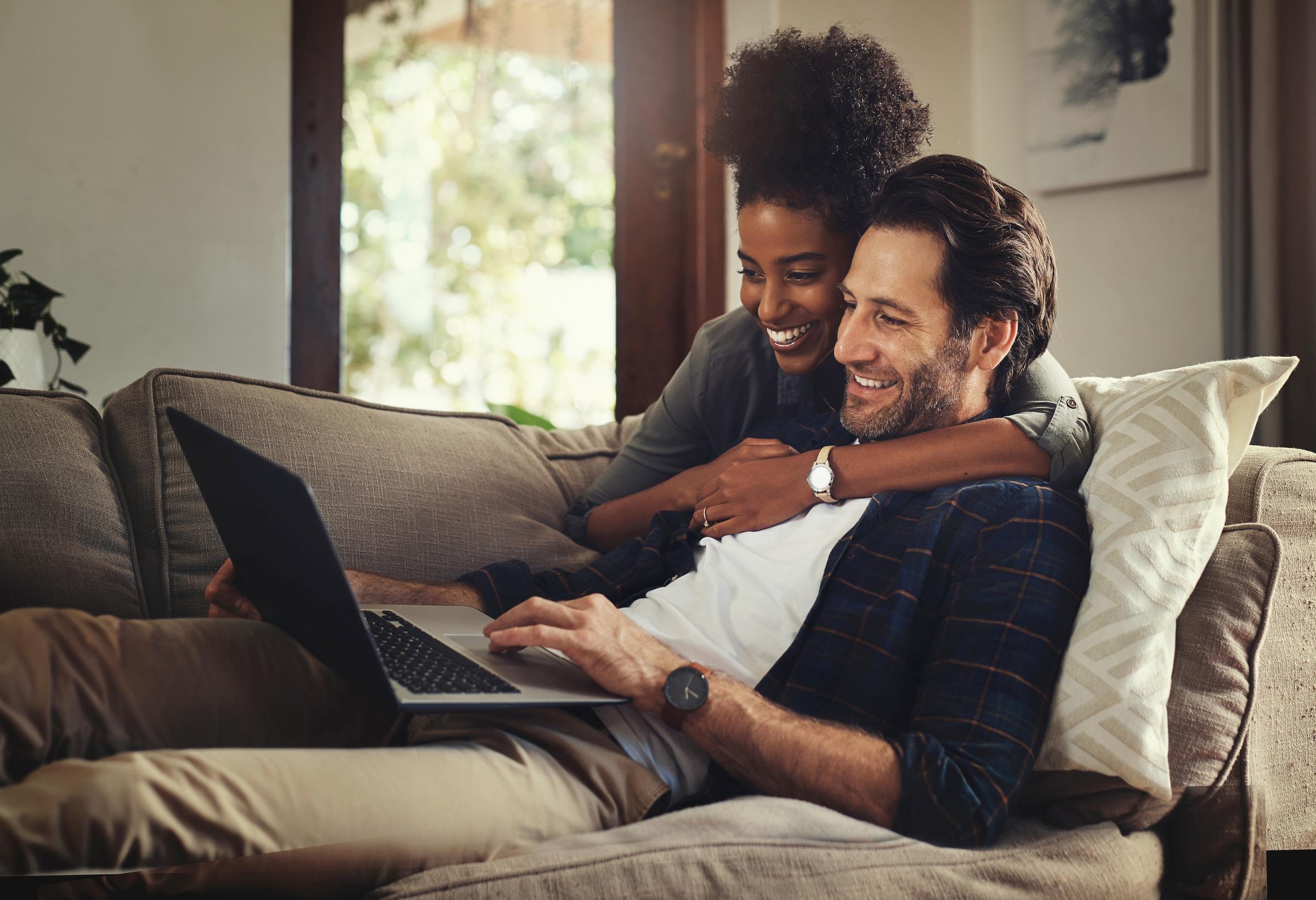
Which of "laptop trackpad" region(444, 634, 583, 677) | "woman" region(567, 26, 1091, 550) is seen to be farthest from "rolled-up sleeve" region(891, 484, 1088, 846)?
"laptop trackpad" region(444, 634, 583, 677)

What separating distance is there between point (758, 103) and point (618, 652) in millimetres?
854

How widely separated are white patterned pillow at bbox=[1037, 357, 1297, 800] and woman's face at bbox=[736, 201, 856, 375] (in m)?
0.41

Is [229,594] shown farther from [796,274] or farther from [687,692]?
[796,274]

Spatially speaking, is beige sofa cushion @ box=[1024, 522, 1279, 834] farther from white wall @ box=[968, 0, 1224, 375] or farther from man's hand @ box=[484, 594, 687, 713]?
white wall @ box=[968, 0, 1224, 375]

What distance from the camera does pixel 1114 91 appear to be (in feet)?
9.23

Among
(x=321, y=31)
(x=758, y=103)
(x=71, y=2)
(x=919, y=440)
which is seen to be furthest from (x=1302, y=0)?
(x=71, y=2)

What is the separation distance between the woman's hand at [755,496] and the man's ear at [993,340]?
0.23 meters

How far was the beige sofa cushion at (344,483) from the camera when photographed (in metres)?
1.37

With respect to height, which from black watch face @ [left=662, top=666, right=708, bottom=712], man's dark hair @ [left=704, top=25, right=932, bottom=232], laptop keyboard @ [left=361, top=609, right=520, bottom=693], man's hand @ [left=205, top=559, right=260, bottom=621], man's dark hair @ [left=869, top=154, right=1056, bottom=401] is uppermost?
man's dark hair @ [left=704, top=25, right=932, bottom=232]

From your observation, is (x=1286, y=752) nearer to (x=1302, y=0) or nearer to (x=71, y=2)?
(x=1302, y=0)

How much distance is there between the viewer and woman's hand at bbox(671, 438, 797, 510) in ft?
4.65

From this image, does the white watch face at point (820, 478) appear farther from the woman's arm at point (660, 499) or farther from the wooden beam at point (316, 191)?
the wooden beam at point (316, 191)

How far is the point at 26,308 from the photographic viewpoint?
6.39ft

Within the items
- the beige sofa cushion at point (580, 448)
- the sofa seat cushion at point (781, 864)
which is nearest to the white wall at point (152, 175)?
the beige sofa cushion at point (580, 448)
